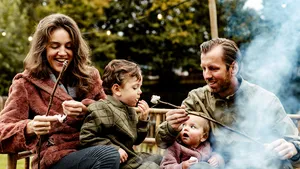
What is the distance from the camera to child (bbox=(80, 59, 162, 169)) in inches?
104

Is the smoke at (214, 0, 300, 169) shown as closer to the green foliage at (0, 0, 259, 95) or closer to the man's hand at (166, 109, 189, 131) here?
the man's hand at (166, 109, 189, 131)

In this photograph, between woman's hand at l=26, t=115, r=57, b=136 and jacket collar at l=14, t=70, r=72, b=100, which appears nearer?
woman's hand at l=26, t=115, r=57, b=136

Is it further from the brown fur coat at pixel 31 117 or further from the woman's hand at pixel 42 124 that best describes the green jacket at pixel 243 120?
the woman's hand at pixel 42 124

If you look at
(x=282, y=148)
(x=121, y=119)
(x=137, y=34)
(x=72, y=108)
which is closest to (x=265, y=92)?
(x=282, y=148)

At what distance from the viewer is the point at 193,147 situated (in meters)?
2.88

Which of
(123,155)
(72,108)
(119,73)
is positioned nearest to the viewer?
(72,108)

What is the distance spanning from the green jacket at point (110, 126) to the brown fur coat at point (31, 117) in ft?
0.37

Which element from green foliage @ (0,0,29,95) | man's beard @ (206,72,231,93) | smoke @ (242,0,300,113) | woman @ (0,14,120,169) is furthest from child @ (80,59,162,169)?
green foliage @ (0,0,29,95)

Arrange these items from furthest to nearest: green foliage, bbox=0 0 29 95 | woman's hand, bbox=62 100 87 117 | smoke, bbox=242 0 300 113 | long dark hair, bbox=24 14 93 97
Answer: green foliage, bbox=0 0 29 95
smoke, bbox=242 0 300 113
long dark hair, bbox=24 14 93 97
woman's hand, bbox=62 100 87 117

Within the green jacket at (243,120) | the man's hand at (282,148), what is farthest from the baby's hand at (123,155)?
the man's hand at (282,148)

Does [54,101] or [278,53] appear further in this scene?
[278,53]

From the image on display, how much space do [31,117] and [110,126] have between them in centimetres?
50

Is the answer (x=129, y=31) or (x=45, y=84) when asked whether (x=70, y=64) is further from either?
(x=129, y=31)

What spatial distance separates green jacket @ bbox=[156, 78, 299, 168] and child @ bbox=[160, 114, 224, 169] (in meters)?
0.06
